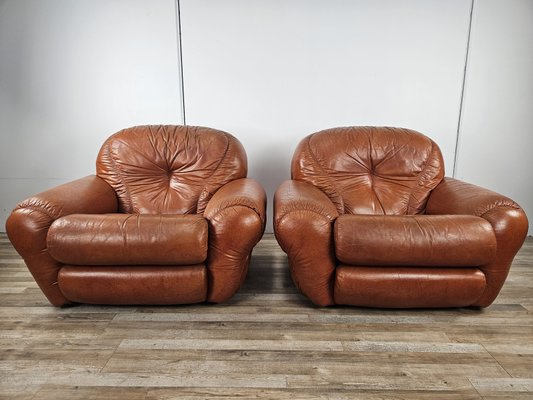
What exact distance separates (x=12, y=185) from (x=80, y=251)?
1.80 m

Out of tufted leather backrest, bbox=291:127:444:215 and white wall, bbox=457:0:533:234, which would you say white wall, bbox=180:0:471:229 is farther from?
tufted leather backrest, bbox=291:127:444:215

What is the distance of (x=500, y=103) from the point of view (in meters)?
2.60

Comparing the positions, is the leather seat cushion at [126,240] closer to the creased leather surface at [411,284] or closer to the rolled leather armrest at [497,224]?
the creased leather surface at [411,284]

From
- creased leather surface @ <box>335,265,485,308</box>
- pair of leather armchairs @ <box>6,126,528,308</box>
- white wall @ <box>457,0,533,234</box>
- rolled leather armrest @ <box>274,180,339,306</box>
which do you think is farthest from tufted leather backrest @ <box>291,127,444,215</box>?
white wall @ <box>457,0,533,234</box>

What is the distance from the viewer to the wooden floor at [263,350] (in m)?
1.20

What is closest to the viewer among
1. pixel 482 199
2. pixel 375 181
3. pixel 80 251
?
pixel 80 251

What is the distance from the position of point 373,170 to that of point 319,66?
949 mm

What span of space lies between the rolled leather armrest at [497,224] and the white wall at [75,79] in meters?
2.07

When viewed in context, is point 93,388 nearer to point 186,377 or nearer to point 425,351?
point 186,377

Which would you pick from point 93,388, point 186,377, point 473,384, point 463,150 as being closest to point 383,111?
point 463,150

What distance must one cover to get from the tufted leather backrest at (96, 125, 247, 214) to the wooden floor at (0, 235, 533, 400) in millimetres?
665

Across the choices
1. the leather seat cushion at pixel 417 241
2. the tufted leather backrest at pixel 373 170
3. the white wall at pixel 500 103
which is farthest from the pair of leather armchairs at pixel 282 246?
the white wall at pixel 500 103

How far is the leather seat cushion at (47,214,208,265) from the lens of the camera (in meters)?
1.53

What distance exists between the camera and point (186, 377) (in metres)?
1.25
